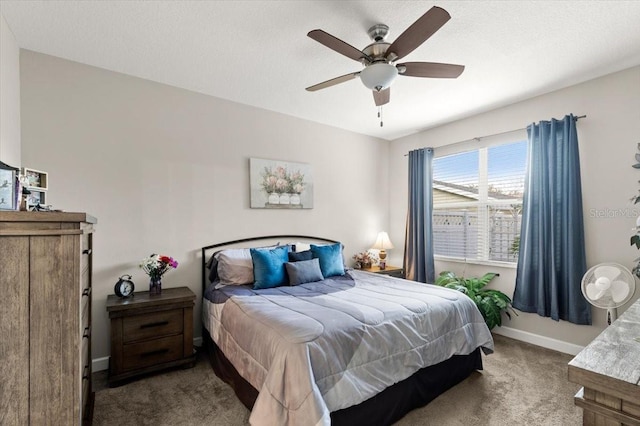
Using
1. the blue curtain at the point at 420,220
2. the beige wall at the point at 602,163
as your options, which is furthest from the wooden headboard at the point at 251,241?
the beige wall at the point at 602,163

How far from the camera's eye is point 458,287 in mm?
3477

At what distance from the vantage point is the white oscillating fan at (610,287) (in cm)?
246

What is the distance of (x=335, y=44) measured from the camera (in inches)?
75.0

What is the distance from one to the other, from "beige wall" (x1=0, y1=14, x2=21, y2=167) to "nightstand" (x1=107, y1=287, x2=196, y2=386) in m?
1.30

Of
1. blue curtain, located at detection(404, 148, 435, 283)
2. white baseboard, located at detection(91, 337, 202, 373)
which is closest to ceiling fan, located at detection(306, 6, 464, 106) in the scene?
blue curtain, located at detection(404, 148, 435, 283)

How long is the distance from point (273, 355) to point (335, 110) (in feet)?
9.61

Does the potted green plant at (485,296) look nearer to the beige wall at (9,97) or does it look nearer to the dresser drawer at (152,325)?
the dresser drawer at (152,325)

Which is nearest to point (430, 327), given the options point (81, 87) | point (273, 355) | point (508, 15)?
point (273, 355)

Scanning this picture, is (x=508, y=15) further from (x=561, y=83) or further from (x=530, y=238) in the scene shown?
(x=530, y=238)

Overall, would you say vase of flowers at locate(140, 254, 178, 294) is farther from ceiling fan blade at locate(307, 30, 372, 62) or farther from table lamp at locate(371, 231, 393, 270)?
table lamp at locate(371, 231, 393, 270)

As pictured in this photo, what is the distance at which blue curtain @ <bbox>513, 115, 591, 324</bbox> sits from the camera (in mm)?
2965

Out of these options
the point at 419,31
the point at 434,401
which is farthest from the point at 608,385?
the point at 419,31

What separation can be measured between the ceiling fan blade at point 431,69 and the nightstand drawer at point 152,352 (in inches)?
111

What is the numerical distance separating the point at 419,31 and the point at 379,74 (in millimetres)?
349
